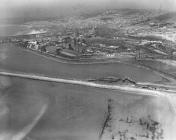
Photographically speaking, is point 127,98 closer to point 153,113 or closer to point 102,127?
point 153,113

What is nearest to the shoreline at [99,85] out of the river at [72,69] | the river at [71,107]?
the river at [71,107]

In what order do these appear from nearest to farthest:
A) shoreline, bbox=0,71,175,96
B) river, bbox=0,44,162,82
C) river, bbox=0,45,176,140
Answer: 1. river, bbox=0,45,176,140
2. shoreline, bbox=0,71,175,96
3. river, bbox=0,44,162,82

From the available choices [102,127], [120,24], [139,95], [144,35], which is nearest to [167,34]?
[144,35]

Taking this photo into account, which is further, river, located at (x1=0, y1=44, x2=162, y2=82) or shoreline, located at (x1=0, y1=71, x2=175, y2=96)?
river, located at (x1=0, y1=44, x2=162, y2=82)

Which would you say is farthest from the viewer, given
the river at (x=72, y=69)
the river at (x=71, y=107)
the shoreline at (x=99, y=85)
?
the river at (x=72, y=69)

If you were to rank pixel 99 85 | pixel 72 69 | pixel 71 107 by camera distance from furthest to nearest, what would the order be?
1. pixel 72 69
2. pixel 99 85
3. pixel 71 107

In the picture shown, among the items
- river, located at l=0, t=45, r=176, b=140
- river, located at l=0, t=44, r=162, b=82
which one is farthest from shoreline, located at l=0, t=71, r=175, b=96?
river, located at l=0, t=44, r=162, b=82

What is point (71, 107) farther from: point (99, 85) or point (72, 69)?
point (72, 69)

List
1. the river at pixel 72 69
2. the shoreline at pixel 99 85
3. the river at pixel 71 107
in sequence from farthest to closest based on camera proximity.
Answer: the river at pixel 72 69, the shoreline at pixel 99 85, the river at pixel 71 107

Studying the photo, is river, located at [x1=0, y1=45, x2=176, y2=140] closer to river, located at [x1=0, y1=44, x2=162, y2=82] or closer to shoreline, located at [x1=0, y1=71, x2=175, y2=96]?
river, located at [x1=0, y1=44, x2=162, y2=82]

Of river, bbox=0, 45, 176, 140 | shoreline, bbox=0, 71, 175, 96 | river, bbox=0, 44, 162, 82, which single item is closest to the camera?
river, bbox=0, 45, 176, 140

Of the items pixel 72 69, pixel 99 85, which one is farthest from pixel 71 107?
pixel 72 69

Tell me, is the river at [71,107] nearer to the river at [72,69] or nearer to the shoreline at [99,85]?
the river at [72,69]
